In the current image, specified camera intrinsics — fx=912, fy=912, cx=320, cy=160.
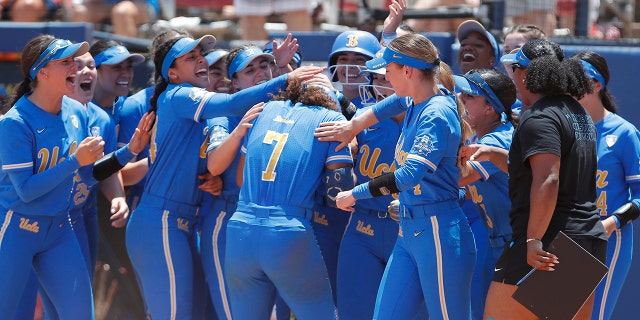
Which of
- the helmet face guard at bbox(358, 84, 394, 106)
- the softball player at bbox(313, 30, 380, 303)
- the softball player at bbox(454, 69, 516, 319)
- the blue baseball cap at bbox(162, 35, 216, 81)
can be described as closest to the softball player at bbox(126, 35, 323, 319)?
the blue baseball cap at bbox(162, 35, 216, 81)

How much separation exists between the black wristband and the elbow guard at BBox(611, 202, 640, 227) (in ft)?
4.55

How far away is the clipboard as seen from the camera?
4.11 m

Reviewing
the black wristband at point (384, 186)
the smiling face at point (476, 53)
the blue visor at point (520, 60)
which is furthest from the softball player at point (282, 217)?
the smiling face at point (476, 53)

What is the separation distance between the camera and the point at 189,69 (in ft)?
18.3

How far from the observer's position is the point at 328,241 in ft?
19.1

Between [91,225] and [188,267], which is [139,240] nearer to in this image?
[188,267]

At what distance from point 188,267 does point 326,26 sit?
5.50 metres

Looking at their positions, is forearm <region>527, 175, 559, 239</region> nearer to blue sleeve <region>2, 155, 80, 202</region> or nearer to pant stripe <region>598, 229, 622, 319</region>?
pant stripe <region>598, 229, 622, 319</region>

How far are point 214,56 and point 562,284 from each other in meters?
3.01

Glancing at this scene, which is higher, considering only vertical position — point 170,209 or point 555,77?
point 555,77

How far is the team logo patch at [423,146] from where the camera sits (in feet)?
14.5

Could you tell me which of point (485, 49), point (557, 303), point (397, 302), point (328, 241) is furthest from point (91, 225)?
point (557, 303)

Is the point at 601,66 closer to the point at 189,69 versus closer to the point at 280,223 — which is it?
the point at 280,223

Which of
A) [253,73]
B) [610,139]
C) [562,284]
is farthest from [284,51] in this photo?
[562,284]
